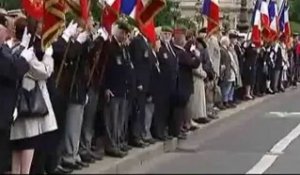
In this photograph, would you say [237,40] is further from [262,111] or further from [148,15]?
[148,15]

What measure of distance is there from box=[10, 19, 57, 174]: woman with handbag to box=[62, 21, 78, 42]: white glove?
28.6 inches

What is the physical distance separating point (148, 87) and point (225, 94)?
7.89m

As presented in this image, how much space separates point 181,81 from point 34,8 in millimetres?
5192

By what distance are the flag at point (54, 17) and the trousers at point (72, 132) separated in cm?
100

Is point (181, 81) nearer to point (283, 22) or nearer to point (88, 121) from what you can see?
point (88, 121)

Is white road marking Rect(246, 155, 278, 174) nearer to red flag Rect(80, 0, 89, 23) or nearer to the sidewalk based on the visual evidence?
the sidewalk

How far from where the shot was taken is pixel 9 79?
906cm

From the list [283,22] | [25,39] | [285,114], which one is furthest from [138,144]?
[283,22]

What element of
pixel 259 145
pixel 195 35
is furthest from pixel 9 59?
pixel 195 35

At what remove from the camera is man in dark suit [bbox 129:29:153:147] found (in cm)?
1291

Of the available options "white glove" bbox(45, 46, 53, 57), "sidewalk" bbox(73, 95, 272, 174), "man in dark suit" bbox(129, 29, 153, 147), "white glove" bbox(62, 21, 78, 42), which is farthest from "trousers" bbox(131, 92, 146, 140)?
"white glove" bbox(45, 46, 53, 57)

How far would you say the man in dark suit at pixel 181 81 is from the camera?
584 inches

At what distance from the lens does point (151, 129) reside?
14.5 meters

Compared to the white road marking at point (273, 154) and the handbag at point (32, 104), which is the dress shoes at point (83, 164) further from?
the white road marking at point (273, 154)
